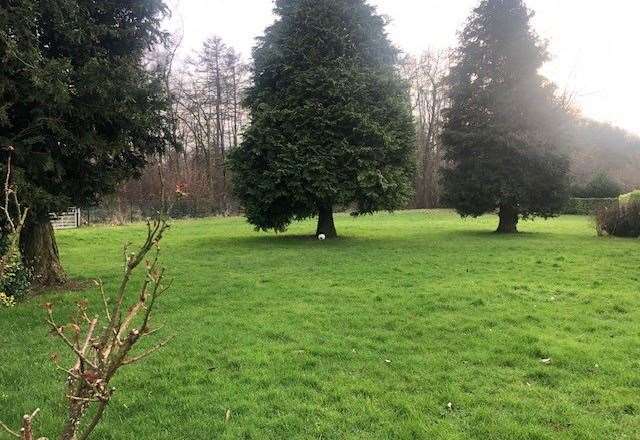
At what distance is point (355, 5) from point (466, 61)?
17.5 feet

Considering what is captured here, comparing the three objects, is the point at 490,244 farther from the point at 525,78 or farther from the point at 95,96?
the point at 95,96

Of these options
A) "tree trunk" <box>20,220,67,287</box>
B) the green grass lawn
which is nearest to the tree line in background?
"tree trunk" <box>20,220,67,287</box>

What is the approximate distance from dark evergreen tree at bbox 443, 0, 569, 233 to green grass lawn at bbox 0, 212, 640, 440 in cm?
785

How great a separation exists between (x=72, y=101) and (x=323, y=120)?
7620 millimetres

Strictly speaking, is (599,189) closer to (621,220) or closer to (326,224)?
(621,220)

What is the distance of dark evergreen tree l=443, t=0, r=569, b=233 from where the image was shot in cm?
1691

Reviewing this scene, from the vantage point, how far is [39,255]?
815cm

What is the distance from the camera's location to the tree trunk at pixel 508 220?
59.1 feet

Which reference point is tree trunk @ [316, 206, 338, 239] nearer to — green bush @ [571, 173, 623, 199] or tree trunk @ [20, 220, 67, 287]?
tree trunk @ [20, 220, 67, 287]

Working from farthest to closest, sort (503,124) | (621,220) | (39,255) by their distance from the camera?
(503,124) < (621,220) < (39,255)

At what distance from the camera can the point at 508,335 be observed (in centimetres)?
538

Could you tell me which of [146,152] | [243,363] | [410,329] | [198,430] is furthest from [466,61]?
[198,430]

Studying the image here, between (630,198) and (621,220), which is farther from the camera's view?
(621,220)

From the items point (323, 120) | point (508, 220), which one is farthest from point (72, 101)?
point (508, 220)
